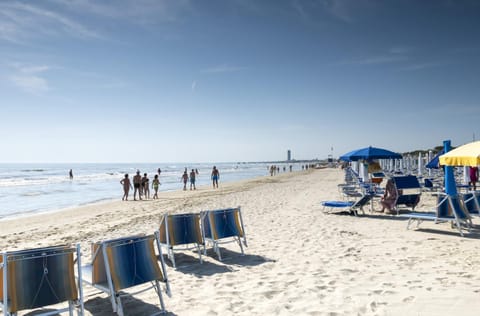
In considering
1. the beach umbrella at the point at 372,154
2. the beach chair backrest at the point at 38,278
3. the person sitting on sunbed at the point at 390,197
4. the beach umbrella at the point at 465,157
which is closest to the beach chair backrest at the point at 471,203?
the beach umbrella at the point at 465,157

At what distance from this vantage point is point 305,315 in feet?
12.2

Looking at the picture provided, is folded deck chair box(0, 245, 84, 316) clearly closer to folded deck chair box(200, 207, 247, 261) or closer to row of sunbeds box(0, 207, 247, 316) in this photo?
row of sunbeds box(0, 207, 247, 316)

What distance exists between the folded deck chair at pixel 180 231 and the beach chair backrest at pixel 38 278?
7.49 feet

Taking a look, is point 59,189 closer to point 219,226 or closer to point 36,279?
point 219,226

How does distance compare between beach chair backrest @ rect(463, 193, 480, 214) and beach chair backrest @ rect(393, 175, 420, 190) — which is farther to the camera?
beach chair backrest @ rect(393, 175, 420, 190)

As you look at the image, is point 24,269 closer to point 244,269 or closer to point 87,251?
point 244,269

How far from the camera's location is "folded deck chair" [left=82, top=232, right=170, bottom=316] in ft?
12.4

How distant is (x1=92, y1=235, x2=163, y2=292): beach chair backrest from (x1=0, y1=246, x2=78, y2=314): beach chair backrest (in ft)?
1.33

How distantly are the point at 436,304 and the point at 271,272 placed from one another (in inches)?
83.3

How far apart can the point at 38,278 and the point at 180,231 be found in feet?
8.65

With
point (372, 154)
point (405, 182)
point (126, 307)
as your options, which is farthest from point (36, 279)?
point (372, 154)

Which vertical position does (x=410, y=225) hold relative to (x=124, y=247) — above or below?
below

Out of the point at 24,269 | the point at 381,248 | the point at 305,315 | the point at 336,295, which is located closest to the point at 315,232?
the point at 381,248

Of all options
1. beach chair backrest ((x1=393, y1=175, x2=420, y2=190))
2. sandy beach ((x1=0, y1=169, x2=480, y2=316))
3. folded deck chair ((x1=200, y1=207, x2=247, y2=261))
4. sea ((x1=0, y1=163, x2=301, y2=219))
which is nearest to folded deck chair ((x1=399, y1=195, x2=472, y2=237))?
sandy beach ((x1=0, y1=169, x2=480, y2=316))
